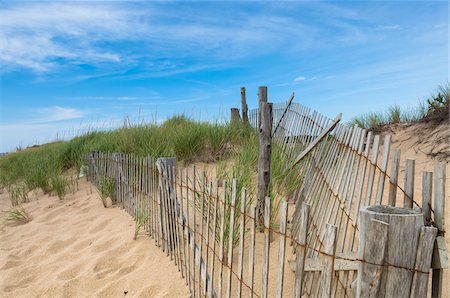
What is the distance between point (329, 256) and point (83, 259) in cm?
341

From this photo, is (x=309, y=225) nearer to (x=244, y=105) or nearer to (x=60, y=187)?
(x=60, y=187)

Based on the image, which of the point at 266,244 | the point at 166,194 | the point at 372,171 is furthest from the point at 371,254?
the point at 166,194

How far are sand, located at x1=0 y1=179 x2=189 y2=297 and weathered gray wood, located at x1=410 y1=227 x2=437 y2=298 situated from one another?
2158 millimetres

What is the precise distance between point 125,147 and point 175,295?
481cm

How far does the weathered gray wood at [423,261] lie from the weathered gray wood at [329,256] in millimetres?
310

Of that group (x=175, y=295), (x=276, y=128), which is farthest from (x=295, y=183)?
(x=276, y=128)

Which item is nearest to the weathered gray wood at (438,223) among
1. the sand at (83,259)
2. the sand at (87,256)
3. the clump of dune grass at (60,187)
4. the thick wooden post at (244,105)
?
the sand at (87,256)

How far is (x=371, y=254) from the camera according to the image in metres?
1.51

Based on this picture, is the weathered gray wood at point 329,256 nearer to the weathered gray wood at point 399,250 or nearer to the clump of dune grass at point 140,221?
the weathered gray wood at point 399,250

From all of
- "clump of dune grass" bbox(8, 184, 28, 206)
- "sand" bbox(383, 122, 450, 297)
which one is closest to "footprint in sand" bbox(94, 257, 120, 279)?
"sand" bbox(383, 122, 450, 297)

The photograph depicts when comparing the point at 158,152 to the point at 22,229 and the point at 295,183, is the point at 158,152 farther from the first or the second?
the point at 295,183

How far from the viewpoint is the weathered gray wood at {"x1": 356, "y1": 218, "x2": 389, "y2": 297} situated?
1.48m

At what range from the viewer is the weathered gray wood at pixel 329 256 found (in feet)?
5.13

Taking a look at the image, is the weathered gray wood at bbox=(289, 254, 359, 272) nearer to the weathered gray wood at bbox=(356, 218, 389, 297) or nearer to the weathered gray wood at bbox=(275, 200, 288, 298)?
the weathered gray wood at bbox=(275, 200, 288, 298)
